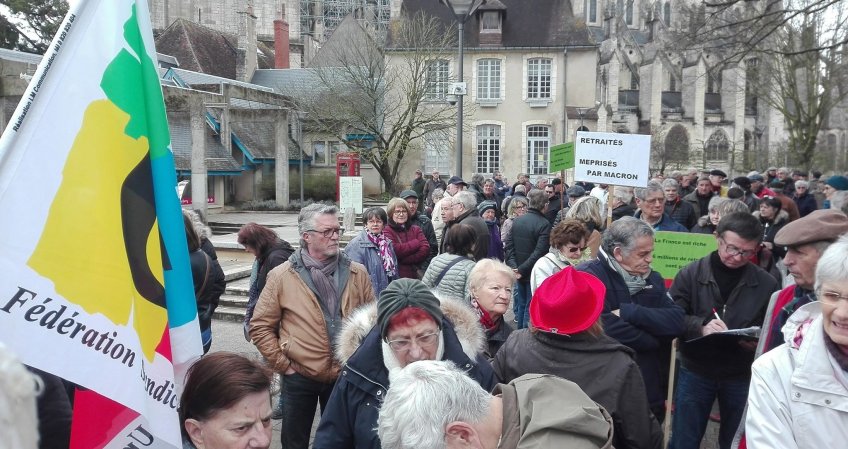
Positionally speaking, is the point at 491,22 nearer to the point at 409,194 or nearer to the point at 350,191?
the point at 350,191

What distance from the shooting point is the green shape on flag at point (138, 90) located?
2295 mm

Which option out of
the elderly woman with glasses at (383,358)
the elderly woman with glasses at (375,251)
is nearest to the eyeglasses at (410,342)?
the elderly woman with glasses at (383,358)

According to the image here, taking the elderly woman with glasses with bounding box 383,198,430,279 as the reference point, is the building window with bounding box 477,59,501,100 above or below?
above

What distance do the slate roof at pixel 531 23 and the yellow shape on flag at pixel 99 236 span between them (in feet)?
120

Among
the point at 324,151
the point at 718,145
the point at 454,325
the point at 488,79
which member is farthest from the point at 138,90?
the point at 718,145

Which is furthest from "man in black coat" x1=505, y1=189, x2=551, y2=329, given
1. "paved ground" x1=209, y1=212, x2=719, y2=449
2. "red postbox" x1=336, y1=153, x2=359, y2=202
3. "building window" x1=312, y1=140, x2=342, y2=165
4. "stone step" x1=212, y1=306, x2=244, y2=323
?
"building window" x1=312, y1=140, x2=342, y2=165

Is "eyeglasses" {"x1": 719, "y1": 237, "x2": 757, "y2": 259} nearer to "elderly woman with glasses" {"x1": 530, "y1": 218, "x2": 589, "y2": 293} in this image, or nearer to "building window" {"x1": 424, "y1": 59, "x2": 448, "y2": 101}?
"elderly woman with glasses" {"x1": 530, "y1": 218, "x2": 589, "y2": 293}

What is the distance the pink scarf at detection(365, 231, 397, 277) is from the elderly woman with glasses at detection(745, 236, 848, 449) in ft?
15.7

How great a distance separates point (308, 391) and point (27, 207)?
288cm

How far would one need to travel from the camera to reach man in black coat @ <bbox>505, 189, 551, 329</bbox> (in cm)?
828

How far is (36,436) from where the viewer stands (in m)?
1.35

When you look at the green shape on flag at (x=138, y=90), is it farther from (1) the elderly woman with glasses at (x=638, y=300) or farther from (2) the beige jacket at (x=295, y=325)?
(1) the elderly woman with glasses at (x=638, y=300)

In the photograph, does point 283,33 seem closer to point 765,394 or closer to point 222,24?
point 222,24

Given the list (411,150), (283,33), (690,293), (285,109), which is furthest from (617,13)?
(690,293)
